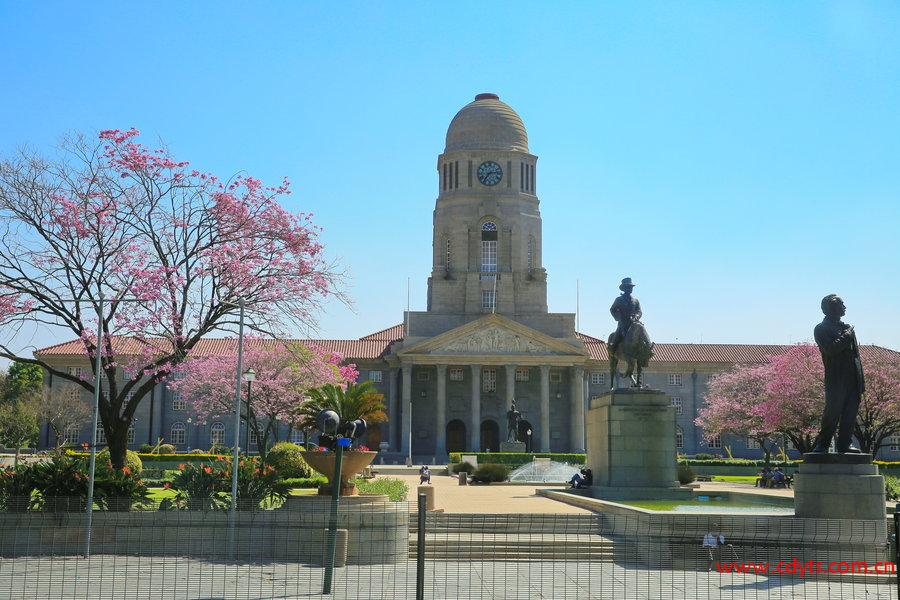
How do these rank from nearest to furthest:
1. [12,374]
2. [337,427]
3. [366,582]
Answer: [366,582]
[337,427]
[12,374]

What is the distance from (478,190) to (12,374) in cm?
5390

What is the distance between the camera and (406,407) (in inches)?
2896

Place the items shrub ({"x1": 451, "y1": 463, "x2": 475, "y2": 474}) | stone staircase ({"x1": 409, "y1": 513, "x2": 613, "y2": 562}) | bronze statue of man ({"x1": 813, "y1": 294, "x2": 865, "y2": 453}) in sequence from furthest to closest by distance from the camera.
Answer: shrub ({"x1": 451, "y1": 463, "x2": 475, "y2": 474}), bronze statue of man ({"x1": 813, "y1": 294, "x2": 865, "y2": 453}), stone staircase ({"x1": 409, "y1": 513, "x2": 613, "y2": 562})

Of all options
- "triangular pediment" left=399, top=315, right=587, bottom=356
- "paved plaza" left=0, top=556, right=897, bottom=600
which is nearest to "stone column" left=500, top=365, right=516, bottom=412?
"triangular pediment" left=399, top=315, right=587, bottom=356

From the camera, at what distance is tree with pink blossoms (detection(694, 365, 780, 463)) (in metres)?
60.5

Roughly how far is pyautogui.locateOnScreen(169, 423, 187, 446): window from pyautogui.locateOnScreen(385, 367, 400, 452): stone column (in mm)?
16818

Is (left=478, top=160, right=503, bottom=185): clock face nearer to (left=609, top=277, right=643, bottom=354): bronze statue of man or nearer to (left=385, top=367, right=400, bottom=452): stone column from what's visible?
(left=385, top=367, right=400, bottom=452): stone column

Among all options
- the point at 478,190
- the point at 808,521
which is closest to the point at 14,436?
the point at 478,190

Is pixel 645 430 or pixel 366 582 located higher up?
pixel 645 430

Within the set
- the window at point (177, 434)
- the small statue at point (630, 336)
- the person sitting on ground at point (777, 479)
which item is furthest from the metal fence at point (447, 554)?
the window at point (177, 434)

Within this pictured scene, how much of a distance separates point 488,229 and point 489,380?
12249mm

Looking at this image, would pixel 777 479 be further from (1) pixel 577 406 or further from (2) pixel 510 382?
(1) pixel 577 406

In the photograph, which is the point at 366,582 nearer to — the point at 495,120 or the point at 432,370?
the point at 432,370

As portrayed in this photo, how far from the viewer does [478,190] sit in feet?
260
